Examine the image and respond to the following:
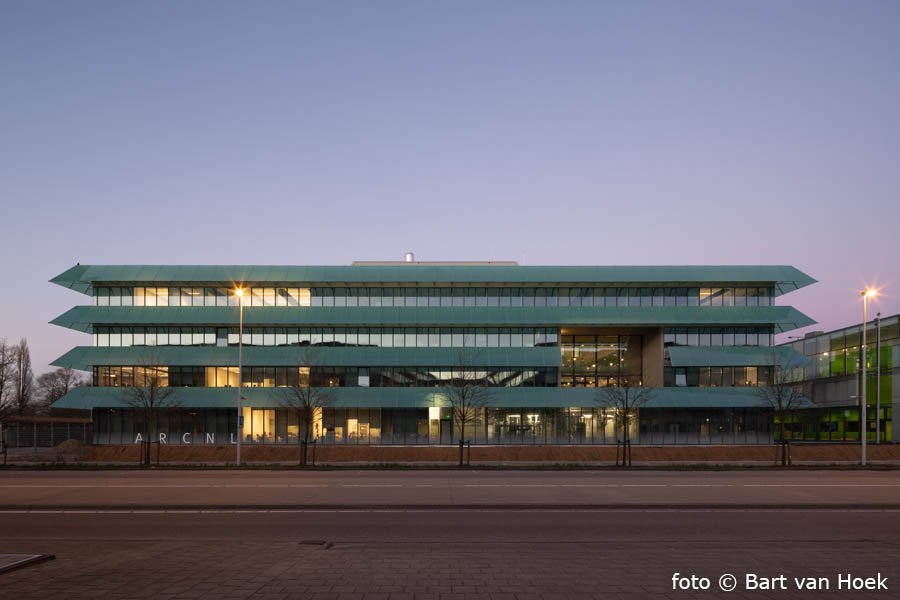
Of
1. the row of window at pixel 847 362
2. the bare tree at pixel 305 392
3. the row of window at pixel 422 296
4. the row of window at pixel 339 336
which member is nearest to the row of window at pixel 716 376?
the row of window at pixel 422 296

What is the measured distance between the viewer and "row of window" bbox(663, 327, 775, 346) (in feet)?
186

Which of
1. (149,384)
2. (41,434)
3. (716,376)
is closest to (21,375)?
(41,434)

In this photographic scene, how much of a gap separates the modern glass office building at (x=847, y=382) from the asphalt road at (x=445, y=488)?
35841 mm

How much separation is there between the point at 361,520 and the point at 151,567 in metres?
6.43

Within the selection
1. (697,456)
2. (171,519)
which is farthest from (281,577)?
(697,456)

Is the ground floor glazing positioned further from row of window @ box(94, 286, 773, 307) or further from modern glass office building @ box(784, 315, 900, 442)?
modern glass office building @ box(784, 315, 900, 442)

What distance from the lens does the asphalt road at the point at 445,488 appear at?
1981 cm

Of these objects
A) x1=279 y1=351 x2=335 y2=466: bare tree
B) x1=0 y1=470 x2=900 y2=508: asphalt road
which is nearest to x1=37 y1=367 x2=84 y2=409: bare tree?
x1=279 y1=351 x2=335 y2=466: bare tree

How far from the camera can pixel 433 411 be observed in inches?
2190

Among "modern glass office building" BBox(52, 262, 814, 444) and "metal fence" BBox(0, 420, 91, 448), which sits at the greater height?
"modern glass office building" BBox(52, 262, 814, 444)

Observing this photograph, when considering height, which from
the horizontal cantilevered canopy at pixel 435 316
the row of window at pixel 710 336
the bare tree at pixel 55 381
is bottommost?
the bare tree at pixel 55 381

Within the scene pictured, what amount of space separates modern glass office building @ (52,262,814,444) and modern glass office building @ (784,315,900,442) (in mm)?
9234

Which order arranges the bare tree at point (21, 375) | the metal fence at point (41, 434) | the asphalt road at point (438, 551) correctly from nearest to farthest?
1. the asphalt road at point (438, 551)
2. the metal fence at point (41, 434)
3. the bare tree at point (21, 375)

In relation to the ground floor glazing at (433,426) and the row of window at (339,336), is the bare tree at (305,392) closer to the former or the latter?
the ground floor glazing at (433,426)
